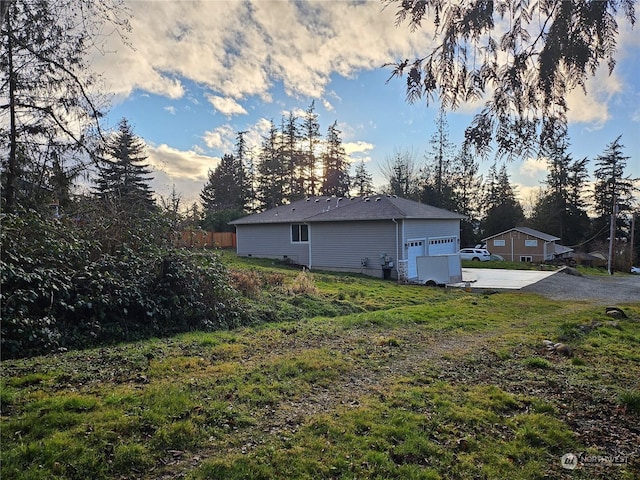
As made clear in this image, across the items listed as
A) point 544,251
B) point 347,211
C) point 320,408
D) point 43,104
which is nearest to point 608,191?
point 544,251

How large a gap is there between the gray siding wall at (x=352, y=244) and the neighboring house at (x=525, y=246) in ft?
84.4

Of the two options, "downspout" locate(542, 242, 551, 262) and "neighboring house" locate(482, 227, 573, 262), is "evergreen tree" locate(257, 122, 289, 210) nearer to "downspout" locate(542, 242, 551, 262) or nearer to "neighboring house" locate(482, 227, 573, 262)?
"neighboring house" locate(482, 227, 573, 262)

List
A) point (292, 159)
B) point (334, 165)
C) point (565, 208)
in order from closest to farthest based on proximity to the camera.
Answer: point (292, 159), point (334, 165), point (565, 208)

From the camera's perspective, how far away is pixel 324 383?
14.4ft

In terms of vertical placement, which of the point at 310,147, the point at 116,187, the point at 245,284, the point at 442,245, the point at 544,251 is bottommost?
the point at 245,284

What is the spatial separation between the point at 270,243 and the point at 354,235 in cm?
579

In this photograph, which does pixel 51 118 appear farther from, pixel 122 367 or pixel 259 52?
pixel 122 367

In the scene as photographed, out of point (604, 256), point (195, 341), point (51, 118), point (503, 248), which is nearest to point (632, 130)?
point (195, 341)

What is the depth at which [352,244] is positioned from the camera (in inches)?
740

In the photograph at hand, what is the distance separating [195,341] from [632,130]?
23.1 ft

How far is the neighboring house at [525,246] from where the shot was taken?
121ft

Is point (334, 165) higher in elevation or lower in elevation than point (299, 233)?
higher

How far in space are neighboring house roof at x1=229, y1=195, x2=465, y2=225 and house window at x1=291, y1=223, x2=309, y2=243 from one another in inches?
17.5

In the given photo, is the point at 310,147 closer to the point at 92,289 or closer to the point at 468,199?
the point at 468,199
